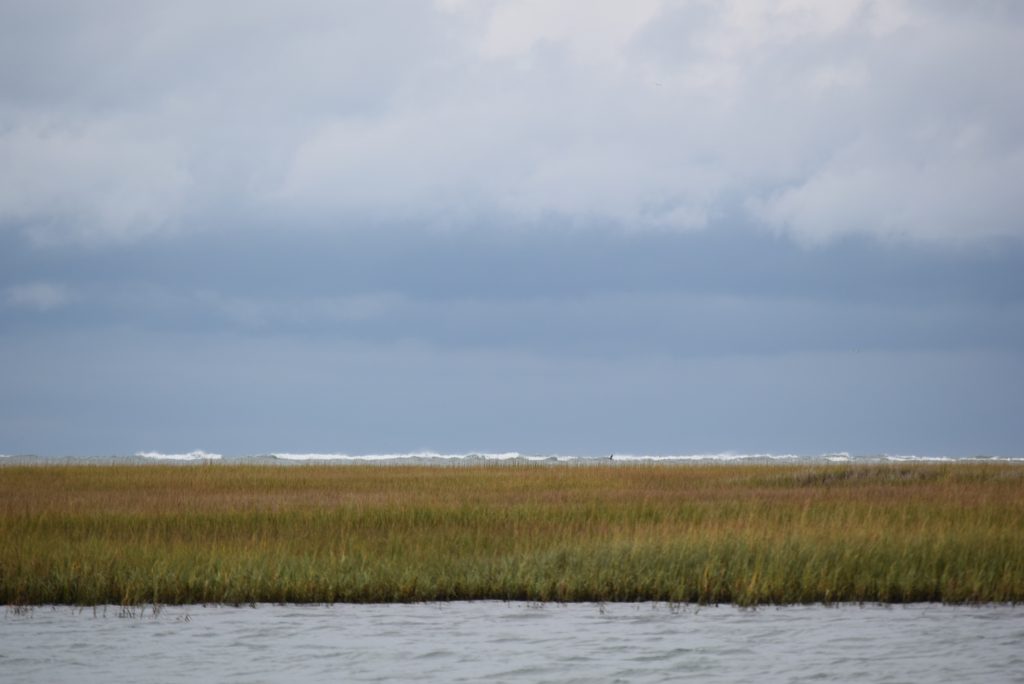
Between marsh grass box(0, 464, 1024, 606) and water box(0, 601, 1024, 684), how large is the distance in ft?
1.81

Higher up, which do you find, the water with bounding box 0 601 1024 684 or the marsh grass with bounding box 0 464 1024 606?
the marsh grass with bounding box 0 464 1024 606

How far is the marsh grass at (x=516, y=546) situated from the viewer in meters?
A: 15.9

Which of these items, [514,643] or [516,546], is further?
[516,546]

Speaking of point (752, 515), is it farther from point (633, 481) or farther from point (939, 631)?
point (633, 481)

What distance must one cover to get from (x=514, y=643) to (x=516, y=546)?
217 inches

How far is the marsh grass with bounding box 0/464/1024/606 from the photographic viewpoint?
52.1 feet

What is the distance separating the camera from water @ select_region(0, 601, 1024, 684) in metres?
11.6

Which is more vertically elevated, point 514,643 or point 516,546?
point 516,546

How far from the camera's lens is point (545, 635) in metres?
13.4

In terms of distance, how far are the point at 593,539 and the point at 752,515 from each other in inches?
131

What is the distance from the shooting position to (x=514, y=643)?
42.7ft

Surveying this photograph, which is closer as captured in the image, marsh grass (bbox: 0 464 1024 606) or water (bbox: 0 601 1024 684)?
water (bbox: 0 601 1024 684)

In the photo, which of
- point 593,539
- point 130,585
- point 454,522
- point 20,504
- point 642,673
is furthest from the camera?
point 20,504

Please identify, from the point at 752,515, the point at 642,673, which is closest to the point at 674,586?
the point at 642,673
